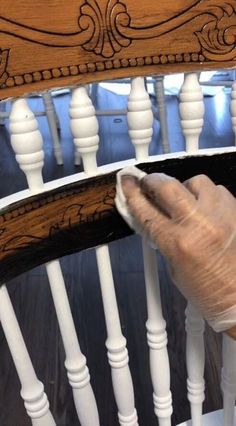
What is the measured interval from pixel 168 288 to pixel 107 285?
1103mm

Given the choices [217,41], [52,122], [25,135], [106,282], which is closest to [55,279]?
[106,282]

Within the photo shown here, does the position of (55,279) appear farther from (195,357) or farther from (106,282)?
(195,357)

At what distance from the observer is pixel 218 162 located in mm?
541

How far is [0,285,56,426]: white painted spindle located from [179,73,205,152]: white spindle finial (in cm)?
24

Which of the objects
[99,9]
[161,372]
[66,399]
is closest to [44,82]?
[99,9]

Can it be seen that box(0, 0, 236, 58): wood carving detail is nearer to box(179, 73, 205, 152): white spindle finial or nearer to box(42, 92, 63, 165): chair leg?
box(179, 73, 205, 152): white spindle finial

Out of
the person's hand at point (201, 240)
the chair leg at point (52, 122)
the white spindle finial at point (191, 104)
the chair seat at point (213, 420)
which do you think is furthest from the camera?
the chair leg at point (52, 122)

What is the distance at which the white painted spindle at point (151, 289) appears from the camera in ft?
1.60

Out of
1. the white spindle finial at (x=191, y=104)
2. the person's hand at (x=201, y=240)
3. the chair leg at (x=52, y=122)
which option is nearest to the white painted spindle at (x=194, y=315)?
the white spindle finial at (x=191, y=104)

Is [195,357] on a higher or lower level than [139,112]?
lower

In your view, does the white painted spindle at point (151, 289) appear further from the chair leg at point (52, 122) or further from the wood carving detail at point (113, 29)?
the chair leg at point (52, 122)

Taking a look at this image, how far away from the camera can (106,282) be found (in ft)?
1.81

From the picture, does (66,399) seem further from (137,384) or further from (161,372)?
(161,372)

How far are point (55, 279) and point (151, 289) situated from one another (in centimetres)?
11
